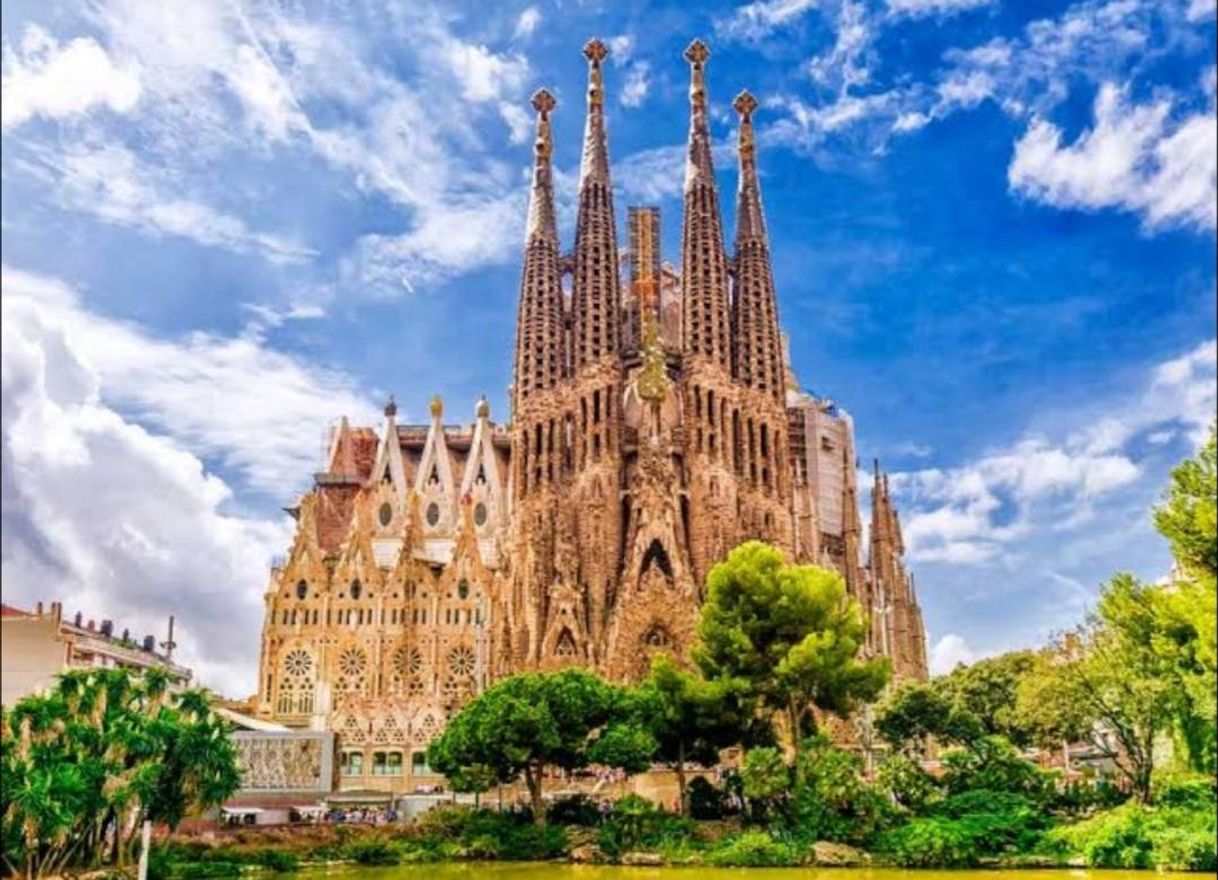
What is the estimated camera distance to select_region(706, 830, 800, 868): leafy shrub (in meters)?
27.5

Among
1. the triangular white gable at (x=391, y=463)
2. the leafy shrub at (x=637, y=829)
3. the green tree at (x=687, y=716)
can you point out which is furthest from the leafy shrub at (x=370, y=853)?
the triangular white gable at (x=391, y=463)

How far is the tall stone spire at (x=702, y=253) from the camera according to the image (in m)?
56.8

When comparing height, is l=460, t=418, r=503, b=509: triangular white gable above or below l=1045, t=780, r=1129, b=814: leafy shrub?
above

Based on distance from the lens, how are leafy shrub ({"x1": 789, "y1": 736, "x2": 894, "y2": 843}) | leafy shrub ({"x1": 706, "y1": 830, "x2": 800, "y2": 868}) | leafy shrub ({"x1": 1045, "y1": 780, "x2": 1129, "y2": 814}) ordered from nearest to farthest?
leafy shrub ({"x1": 706, "y1": 830, "x2": 800, "y2": 868}) → leafy shrub ({"x1": 789, "y1": 736, "x2": 894, "y2": 843}) → leafy shrub ({"x1": 1045, "y1": 780, "x2": 1129, "y2": 814})

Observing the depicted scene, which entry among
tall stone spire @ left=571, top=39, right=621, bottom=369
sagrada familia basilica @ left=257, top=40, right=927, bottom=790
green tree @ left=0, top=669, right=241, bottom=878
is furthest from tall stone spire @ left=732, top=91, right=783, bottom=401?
green tree @ left=0, top=669, right=241, bottom=878

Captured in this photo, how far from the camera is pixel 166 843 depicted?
2562 centimetres

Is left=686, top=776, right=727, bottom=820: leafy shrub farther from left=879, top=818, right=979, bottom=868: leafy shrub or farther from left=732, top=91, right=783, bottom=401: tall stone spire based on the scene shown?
left=732, top=91, right=783, bottom=401: tall stone spire

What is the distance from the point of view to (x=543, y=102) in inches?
2421

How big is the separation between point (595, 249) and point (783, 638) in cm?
3035

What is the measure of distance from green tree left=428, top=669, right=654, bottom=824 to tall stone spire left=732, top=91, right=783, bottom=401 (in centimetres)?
2839

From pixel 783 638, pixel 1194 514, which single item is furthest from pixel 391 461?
pixel 1194 514

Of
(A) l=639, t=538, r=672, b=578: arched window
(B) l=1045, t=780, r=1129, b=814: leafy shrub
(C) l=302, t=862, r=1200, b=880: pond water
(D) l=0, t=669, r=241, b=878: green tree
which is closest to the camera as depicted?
(D) l=0, t=669, r=241, b=878: green tree

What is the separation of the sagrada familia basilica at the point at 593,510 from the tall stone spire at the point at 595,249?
0.39 feet

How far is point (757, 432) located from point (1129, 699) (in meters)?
29.9
